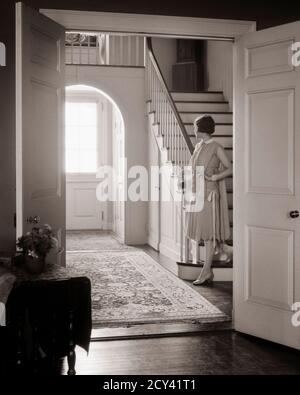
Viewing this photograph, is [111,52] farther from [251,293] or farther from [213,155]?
[251,293]

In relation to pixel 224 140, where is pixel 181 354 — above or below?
below

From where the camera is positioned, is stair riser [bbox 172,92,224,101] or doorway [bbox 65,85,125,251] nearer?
stair riser [bbox 172,92,224,101]

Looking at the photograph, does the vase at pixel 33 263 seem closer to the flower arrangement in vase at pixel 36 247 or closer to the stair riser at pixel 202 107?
the flower arrangement in vase at pixel 36 247

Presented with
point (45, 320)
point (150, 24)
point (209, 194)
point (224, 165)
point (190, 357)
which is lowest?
point (190, 357)

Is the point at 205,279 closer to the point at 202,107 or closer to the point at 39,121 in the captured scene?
the point at 39,121

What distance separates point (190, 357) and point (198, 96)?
6121 millimetres

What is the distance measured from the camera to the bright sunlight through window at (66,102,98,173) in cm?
1169

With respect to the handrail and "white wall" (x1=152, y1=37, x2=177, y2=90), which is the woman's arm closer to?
the handrail

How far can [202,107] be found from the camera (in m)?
9.12

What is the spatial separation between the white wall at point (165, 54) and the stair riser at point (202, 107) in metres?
1.61

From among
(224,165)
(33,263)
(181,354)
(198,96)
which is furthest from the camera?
(198,96)

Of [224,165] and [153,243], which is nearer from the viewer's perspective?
[224,165]

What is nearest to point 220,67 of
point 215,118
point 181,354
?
point 215,118

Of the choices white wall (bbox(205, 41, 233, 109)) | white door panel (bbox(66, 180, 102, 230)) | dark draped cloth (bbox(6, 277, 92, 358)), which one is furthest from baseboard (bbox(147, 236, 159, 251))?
dark draped cloth (bbox(6, 277, 92, 358))
